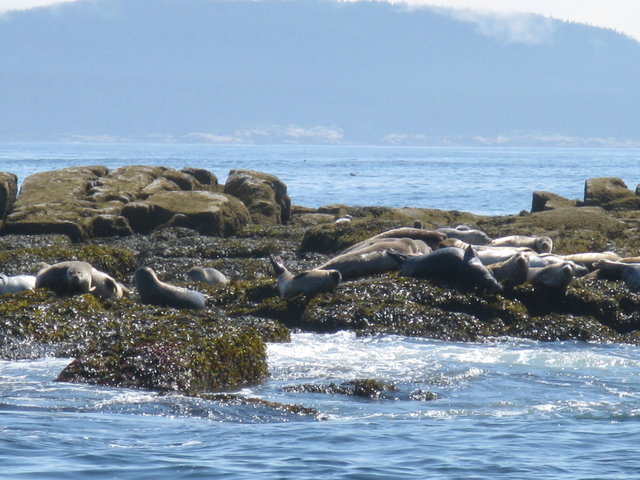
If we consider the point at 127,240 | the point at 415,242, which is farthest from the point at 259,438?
the point at 127,240

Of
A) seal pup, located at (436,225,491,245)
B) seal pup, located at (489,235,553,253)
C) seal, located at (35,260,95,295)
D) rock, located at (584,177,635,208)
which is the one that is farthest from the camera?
rock, located at (584,177,635,208)

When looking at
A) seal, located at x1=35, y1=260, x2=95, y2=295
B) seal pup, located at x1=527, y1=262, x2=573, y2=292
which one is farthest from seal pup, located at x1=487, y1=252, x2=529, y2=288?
seal, located at x1=35, y1=260, x2=95, y2=295

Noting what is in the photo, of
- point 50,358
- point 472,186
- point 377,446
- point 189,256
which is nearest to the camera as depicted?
point 377,446

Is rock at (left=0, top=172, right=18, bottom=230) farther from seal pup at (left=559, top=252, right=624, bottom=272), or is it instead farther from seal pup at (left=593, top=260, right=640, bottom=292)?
seal pup at (left=593, top=260, right=640, bottom=292)

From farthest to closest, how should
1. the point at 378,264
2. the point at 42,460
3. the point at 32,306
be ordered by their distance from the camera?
the point at 378,264 → the point at 32,306 → the point at 42,460

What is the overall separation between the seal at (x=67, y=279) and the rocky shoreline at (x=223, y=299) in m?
0.25

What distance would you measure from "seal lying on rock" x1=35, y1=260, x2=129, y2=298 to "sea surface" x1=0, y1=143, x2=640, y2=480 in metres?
2.03

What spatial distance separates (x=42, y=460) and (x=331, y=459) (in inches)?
67.6

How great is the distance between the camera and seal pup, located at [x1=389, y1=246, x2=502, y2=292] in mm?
11734

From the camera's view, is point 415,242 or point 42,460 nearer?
point 42,460

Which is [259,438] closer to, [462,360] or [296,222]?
[462,360]

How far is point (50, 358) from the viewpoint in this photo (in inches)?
374

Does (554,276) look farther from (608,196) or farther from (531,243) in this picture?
(608,196)

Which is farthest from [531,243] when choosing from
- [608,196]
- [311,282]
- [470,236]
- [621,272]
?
[608,196]
